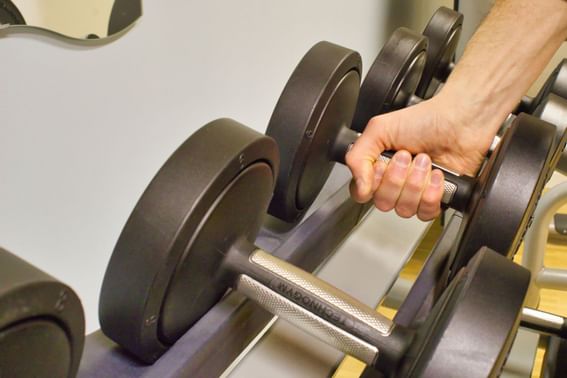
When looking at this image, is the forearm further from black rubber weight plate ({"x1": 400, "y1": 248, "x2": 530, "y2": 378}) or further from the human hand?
black rubber weight plate ({"x1": 400, "y1": 248, "x2": 530, "y2": 378})

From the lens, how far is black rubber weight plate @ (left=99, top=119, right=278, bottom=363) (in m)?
0.52

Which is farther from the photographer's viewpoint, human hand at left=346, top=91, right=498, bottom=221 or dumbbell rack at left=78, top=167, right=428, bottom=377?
human hand at left=346, top=91, right=498, bottom=221

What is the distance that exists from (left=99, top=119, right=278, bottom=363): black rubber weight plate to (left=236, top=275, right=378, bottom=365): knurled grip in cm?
4

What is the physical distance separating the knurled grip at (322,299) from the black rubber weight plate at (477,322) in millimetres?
83

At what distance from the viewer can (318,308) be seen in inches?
23.6

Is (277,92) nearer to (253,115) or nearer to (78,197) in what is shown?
(253,115)

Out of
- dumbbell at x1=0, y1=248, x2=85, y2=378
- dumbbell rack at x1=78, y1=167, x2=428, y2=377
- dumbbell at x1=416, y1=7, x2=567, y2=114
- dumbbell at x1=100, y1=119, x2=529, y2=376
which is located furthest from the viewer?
dumbbell at x1=416, y1=7, x2=567, y2=114

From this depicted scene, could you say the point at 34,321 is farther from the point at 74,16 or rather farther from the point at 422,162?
the point at 422,162

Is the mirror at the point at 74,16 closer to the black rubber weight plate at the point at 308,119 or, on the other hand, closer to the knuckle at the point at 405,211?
the black rubber weight plate at the point at 308,119

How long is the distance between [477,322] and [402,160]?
0.42 meters

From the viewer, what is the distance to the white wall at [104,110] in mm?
727

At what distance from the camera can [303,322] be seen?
612 mm

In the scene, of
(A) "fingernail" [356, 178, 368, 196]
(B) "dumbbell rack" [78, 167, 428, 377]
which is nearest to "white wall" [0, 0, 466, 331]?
(B) "dumbbell rack" [78, 167, 428, 377]

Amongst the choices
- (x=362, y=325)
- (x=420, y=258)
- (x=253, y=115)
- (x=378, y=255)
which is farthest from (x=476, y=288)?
(x=420, y=258)
